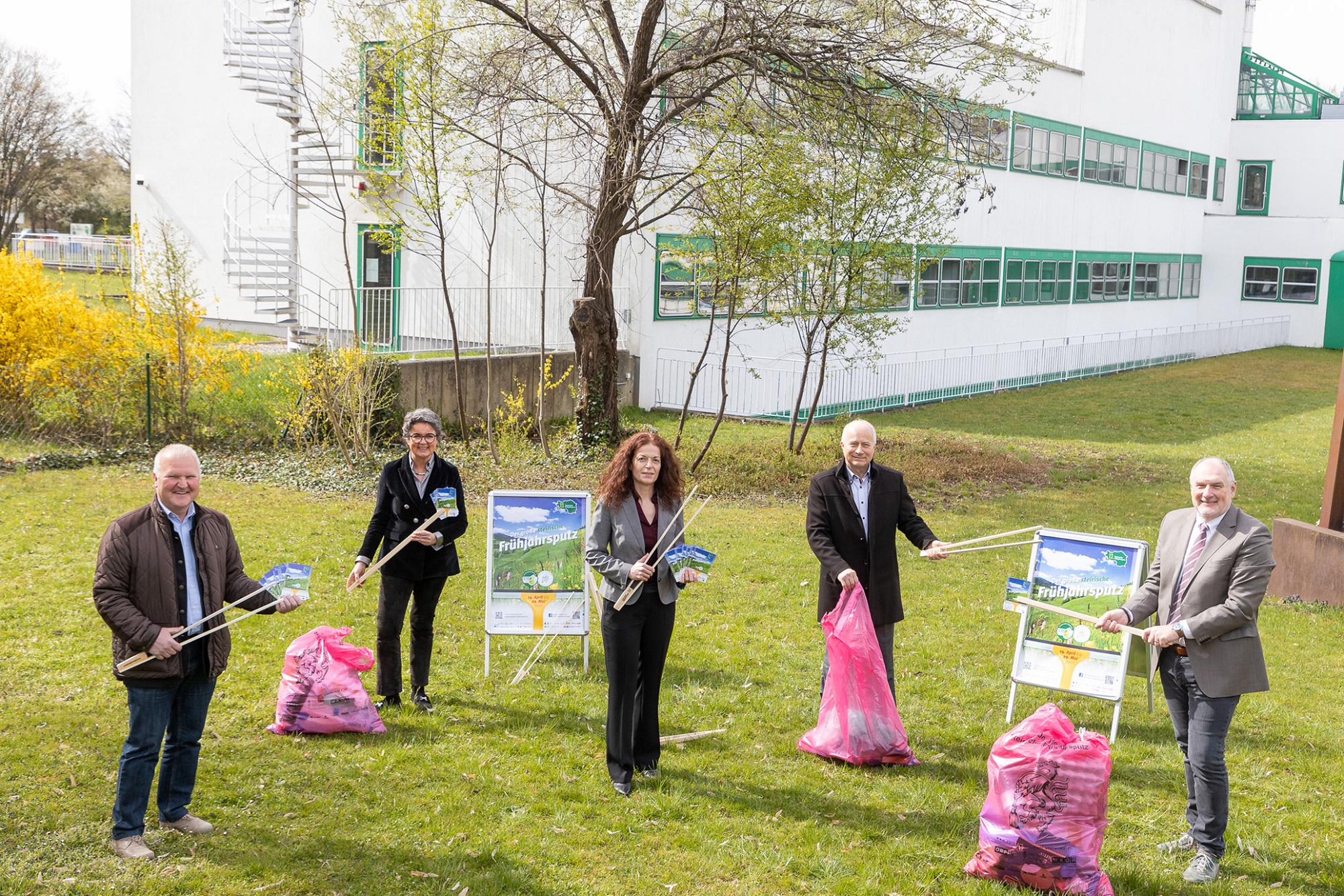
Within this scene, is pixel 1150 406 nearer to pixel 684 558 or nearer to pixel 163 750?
pixel 684 558

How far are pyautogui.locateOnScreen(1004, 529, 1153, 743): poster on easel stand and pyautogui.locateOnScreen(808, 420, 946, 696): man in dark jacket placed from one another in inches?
40.0

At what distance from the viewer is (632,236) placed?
2050cm

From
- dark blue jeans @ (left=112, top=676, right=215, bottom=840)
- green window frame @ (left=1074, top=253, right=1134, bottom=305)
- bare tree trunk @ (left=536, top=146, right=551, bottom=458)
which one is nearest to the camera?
dark blue jeans @ (left=112, top=676, right=215, bottom=840)

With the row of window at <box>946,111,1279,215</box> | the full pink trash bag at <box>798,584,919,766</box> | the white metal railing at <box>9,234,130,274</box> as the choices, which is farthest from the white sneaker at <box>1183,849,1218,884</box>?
the white metal railing at <box>9,234,130,274</box>

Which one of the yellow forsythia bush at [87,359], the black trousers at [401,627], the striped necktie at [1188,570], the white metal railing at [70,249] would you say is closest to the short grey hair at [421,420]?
the black trousers at [401,627]

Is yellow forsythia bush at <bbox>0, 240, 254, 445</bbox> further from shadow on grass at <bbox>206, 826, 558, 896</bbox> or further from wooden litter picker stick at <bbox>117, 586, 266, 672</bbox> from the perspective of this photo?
shadow on grass at <bbox>206, 826, 558, 896</bbox>

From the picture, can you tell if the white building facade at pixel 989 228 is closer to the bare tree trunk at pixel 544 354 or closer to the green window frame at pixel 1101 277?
the green window frame at pixel 1101 277

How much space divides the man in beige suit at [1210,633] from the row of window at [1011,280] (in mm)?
11358

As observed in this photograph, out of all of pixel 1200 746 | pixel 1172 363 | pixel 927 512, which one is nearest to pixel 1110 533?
pixel 927 512

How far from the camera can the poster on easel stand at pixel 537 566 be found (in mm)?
8102

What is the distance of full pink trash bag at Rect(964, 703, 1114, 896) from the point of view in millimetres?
5164

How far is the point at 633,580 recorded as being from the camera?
6.16 meters

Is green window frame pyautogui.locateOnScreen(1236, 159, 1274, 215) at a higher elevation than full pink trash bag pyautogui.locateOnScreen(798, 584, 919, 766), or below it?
higher

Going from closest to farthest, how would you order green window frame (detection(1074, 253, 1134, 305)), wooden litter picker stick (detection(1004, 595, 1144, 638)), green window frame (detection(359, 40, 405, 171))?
wooden litter picker stick (detection(1004, 595, 1144, 638))
green window frame (detection(359, 40, 405, 171))
green window frame (detection(1074, 253, 1134, 305))
